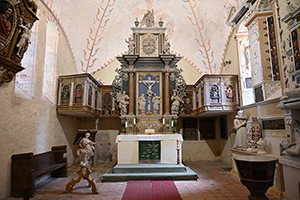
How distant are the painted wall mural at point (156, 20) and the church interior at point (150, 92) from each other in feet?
0.18

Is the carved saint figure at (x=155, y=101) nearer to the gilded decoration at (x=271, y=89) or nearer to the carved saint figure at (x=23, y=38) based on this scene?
the gilded decoration at (x=271, y=89)

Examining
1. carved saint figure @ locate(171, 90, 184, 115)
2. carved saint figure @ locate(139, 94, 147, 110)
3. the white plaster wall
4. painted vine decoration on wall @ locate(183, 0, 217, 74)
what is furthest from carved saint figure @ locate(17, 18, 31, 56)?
painted vine decoration on wall @ locate(183, 0, 217, 74)

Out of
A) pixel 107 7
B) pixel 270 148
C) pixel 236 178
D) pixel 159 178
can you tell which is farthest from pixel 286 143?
pixel 107 7

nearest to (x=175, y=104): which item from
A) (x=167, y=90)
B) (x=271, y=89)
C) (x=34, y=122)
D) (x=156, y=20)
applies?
(x=167, y=90)

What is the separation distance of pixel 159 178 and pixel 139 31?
6.00m

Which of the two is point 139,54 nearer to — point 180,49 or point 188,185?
point 180,49

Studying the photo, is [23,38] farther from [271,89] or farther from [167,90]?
[271,89]

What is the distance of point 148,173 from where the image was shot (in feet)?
22.1

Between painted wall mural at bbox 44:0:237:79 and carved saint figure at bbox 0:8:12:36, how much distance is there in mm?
4995

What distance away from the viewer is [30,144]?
6.11m

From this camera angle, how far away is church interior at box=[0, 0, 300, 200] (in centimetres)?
478

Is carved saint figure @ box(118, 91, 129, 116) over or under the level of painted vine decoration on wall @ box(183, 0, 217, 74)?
under

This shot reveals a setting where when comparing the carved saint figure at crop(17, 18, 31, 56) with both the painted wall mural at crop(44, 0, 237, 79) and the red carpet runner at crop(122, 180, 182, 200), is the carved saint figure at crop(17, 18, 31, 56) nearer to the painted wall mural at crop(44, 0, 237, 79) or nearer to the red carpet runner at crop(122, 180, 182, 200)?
the red carpet runner at crop(122, 180, 182, 200)

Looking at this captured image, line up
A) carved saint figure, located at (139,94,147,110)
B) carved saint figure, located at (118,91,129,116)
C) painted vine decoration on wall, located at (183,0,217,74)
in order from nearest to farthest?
A: 1. carved saint figure, located at (118,91,129,116)
2. carved saint figure, located at (139,94,147,110)
3. painted vine decoration on wall, located at (183,0,217,74)
